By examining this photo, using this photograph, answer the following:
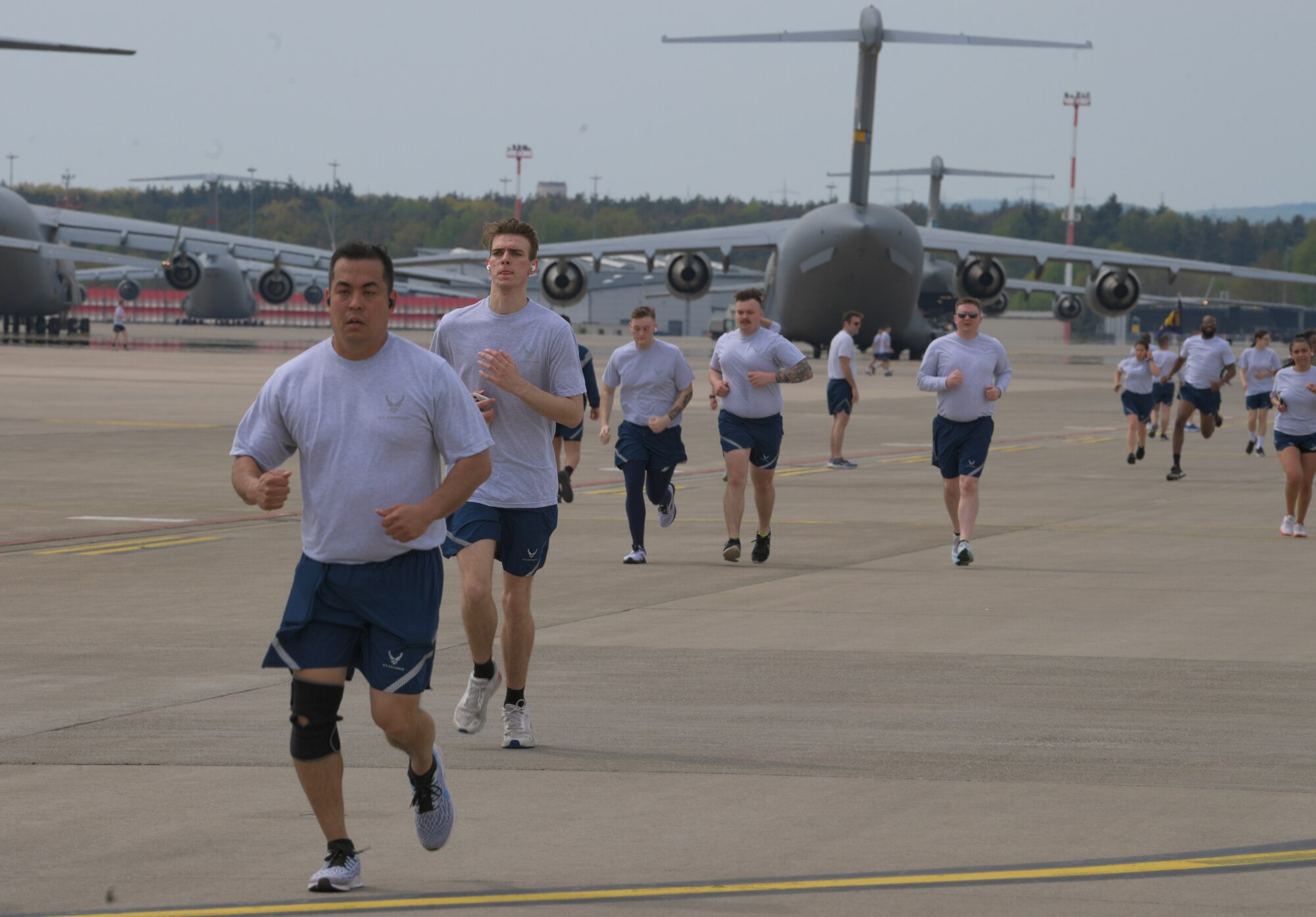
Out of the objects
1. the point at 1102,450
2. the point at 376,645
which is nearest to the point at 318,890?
the point at 376,645

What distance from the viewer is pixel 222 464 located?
2053cm

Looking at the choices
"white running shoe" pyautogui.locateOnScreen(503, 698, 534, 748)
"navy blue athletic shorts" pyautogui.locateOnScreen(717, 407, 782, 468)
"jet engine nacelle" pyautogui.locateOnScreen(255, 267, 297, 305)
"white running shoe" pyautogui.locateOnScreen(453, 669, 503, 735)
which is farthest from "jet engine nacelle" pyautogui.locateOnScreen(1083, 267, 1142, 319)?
"white running shoe" pyautogui.locateOnScreen(503, 698, 534, 748)

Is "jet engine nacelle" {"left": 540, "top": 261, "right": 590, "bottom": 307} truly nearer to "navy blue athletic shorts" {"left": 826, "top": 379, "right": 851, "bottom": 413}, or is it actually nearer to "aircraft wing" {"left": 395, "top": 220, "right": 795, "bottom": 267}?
"aircraft wing" {"left": 395, "top": 220, "right": 795, "bottom": 267}

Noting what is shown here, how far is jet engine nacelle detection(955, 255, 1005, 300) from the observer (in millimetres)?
53625

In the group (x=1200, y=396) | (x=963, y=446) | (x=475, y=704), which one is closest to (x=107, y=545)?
(x=963, y=446)

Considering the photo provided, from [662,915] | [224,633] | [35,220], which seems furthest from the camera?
[35,220]

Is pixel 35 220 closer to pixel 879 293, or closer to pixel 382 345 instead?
pixel 879 293

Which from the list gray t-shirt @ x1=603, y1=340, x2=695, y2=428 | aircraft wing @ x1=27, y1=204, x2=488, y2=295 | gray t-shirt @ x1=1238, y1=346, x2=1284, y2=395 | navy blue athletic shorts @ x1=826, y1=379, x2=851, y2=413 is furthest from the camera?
aircraft wing @ x1=27, y1=204, x2=488, y2=295

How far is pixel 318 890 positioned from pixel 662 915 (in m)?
1.00

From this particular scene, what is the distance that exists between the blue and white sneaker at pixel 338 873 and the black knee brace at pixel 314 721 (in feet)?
0.91

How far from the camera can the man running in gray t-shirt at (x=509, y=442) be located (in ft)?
24.6

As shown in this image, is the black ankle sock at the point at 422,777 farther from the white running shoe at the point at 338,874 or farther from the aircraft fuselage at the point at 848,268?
the aircraft fuselage at the point at 848,268

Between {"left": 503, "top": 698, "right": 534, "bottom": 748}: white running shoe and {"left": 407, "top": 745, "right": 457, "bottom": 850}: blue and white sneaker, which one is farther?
{"left": 503, "top": 698, "right": 534, "bottom": 748}: white running shoe

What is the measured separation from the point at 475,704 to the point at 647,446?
5.95m
